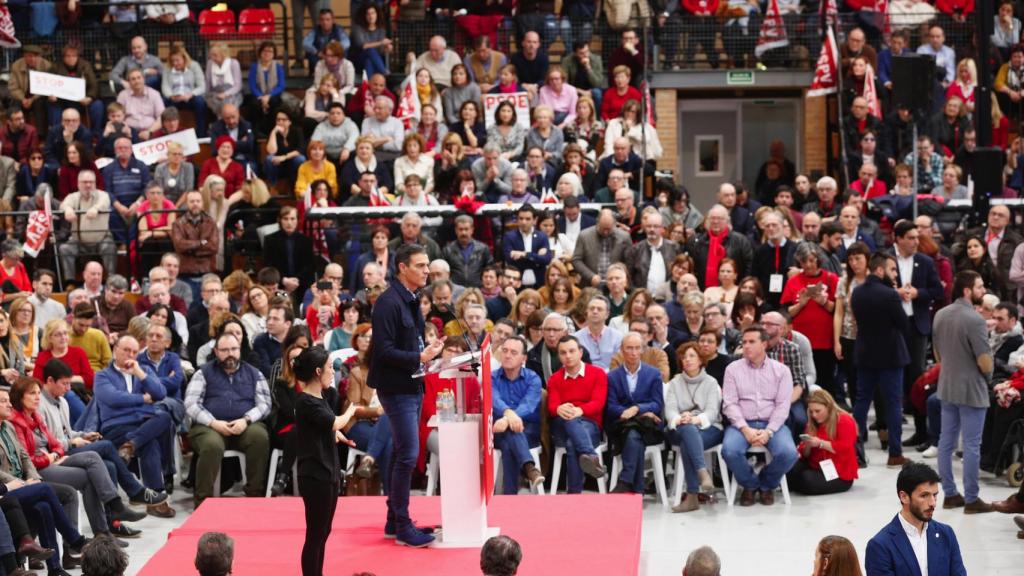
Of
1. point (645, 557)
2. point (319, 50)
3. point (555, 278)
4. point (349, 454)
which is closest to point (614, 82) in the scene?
point (319, 50)

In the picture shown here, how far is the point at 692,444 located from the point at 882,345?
6.00 feet

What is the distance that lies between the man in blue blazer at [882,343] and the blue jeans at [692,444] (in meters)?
1.46

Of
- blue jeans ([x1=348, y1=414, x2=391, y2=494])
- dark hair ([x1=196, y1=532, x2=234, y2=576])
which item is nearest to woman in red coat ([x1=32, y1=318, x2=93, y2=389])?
blue jeans ([x1=348, y1=414, x2=391, y2=494])

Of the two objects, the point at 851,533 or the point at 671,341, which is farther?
the point at 671,341

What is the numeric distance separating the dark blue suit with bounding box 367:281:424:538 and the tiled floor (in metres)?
2.28

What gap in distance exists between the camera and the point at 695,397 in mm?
11898

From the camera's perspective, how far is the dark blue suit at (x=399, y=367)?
8.39 meters

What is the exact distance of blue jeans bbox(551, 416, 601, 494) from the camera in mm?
11688

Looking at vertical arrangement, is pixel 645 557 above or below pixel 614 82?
below

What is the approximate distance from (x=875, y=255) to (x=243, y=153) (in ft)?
23.8

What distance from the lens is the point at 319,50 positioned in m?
18.9

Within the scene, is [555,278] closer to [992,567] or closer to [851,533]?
[851,533]

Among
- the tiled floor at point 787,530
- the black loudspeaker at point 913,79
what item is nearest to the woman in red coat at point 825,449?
the tiled floor at point 787,530

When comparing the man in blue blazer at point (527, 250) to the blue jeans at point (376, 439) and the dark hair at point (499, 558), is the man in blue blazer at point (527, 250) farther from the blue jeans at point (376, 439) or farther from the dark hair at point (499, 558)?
the dark hair at point (499, 558)
